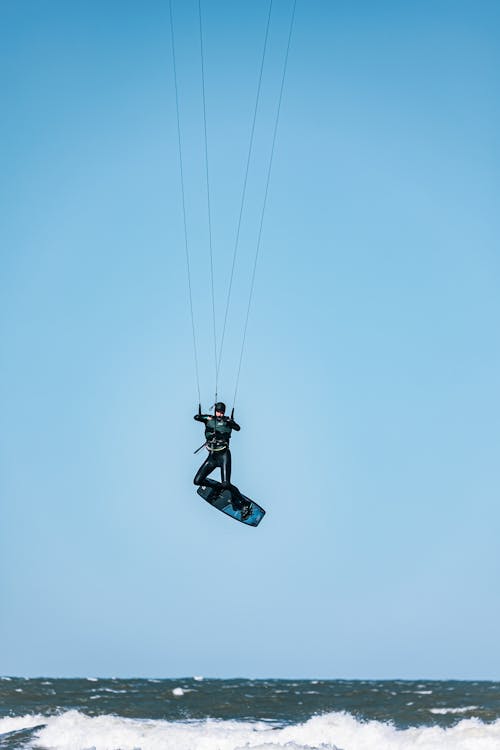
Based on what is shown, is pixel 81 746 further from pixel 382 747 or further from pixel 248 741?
pixel 382 747

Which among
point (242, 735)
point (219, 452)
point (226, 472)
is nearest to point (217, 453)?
point (219, 452)

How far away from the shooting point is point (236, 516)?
20.4 meters

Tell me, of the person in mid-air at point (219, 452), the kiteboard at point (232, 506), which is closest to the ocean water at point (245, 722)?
the kiteboard at point (232, 506)

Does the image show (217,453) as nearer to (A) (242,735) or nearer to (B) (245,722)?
(A) (242,735)

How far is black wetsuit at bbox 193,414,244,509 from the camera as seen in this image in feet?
61.6

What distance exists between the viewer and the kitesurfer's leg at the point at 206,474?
63.5 ft

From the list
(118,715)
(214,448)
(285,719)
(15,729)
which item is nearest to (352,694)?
(285,719)

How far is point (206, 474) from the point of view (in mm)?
19484

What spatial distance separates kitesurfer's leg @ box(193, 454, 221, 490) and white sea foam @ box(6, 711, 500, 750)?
6.16 metres

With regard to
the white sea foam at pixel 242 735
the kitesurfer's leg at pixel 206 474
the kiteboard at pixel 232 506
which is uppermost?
the kitesurfer's leg at pixel 206 474

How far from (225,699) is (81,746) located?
1323 cm

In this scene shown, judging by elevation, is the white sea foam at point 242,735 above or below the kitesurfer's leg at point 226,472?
below

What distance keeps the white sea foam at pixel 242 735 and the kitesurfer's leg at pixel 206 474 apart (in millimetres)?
6159

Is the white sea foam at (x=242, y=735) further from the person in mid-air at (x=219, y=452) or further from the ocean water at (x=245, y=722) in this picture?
the person in mid-air at (x=219, y=452)
